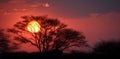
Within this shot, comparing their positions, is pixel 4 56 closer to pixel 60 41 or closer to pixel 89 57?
pixel 89 57

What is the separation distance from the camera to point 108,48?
34.7 metres

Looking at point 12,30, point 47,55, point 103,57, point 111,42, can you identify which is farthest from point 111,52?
point 12,30

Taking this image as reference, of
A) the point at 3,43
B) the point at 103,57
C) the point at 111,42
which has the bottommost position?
the point at 103,57

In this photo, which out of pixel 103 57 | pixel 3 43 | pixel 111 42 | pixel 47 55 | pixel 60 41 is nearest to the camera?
pixel 103 57

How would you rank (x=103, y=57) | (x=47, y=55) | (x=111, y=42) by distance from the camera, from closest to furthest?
(x=103, y=57) → (x=47, y=55) → (x=111, y=42)

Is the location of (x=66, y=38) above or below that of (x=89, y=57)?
above

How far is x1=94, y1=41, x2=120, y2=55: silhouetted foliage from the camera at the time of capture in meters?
32.3

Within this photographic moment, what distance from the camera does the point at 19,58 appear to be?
34156mm

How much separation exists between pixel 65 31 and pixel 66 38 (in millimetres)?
1259

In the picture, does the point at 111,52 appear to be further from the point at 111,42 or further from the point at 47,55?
the point at 47,55

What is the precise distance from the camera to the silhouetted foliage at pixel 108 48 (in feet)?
106

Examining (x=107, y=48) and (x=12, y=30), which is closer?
(x=107, y=48)

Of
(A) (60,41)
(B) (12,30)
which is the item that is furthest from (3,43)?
(A) (60,41)

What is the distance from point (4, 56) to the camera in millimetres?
35438
